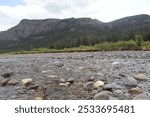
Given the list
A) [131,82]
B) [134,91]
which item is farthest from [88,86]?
[134,91]

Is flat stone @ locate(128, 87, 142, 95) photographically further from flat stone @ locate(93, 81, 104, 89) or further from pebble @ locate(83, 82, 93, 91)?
pebble @ locate(83, 82, 93, 91)

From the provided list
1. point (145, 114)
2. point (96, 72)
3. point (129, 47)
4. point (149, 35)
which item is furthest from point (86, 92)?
point (149, 35)

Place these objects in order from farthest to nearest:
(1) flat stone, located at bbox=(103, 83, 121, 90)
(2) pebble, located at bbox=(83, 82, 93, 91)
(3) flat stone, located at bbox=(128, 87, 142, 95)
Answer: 1. (2) pebble, located at bbox=(83, 82, 93, 91)
2. (1) flat stone, located at bbox=(103, 83, 121, 90)
3. (3) flat stone, located at bbox=(128, 87, 142, 95)

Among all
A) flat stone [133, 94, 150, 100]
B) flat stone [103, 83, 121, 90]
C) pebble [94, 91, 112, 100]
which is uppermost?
flat stone [103, 83, 121, 90]

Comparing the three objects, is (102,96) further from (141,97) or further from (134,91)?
(134,91)

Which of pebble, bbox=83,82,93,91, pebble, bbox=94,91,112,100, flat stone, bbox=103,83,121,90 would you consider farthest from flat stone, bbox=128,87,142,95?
pebble, bbox=83,82,93,91

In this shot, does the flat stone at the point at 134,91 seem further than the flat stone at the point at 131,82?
No

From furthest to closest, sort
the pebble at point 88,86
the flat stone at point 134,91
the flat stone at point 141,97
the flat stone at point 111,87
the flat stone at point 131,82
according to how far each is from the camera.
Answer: the flat stone at point 131,82, the pebble at point 88,86, the flat stone at point 111,87, the flat stone at point 134,91, the flat stone at point 141,97

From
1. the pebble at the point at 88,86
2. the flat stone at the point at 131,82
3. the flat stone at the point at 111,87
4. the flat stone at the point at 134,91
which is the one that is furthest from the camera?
the flat stone at the point at 131,82

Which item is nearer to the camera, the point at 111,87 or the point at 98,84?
the point at 111,87

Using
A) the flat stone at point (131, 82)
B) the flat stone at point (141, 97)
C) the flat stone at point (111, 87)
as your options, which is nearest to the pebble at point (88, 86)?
the flat stone at point (111, 87)

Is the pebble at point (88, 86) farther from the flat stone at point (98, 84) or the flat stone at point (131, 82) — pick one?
the flat stone at point (131, 82)

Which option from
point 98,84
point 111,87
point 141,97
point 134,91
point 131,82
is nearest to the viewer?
point 141,97

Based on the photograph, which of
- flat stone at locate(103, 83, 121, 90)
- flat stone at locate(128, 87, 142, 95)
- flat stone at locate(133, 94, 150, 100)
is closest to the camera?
flat stone at locate(133, 94, 150, 100)
